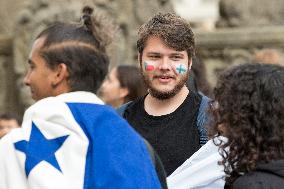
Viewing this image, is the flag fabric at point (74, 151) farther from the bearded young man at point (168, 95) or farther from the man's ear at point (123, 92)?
the man's ear at point (123, 92)

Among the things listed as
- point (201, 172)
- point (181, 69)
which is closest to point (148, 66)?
point (181, 69)

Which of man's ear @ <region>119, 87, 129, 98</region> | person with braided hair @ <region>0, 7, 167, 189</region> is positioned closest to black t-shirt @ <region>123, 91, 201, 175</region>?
person with braided hair @ <region>0, 7, 167, 189</region>

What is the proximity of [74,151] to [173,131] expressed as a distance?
3.71 ft

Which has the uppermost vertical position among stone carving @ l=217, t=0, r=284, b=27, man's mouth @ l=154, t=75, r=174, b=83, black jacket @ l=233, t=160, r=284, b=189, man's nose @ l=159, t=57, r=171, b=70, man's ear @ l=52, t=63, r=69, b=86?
man's ear @ l=52, t=63, r=69, b=86

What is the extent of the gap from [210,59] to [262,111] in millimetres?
7658

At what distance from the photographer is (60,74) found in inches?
180

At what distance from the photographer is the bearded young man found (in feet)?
17.9

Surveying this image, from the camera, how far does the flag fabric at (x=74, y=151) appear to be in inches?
172

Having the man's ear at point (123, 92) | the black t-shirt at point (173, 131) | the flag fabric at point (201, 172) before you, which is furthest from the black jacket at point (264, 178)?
the man's ear at point (123, 92)

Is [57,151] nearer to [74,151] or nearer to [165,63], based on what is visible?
[74,151]

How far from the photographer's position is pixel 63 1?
36.8ft

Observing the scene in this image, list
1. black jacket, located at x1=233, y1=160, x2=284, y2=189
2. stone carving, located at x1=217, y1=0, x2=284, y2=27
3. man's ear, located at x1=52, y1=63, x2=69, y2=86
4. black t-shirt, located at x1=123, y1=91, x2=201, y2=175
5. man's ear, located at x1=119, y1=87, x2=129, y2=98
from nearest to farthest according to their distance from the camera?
black jacket, located at x1=233, y1=160, x2=284, y2=189 < man's ear, located at x1=52, y1=63, x2=69, y2=86 < black t-shirt, located at x1=123, y1=91, x2=201, y2=175 < man's ear, located at x1=119, y1=87, x2=129, y2=98 < stone carving, located at x1=217, y1=0, x2=284, y2=27

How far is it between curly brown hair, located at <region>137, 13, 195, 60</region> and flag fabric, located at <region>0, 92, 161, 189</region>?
1121 millimetres

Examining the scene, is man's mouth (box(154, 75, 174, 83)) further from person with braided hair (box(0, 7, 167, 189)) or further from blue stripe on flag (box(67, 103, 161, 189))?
blue stripe on flag (box(67, 103, 161, 189))
